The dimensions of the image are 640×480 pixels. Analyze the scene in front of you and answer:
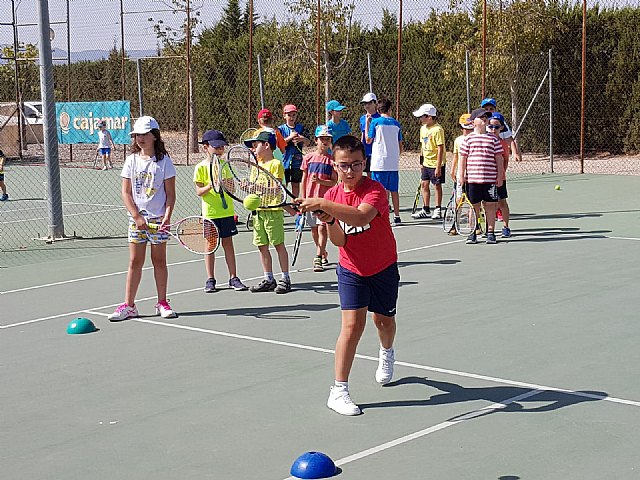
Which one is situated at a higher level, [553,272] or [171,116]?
[171,116]

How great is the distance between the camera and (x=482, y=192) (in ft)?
38.7

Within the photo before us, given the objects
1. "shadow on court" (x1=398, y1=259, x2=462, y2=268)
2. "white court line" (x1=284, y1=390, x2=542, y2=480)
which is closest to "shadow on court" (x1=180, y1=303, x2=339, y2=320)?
"shadow on court" (x1=398, y1=259, x2=462, y2=268)

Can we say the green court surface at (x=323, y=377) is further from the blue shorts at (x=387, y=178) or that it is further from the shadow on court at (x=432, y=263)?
the blue shorts at (x=387, y=178)

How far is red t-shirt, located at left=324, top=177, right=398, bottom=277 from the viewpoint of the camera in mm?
5790

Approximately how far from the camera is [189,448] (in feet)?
17.3

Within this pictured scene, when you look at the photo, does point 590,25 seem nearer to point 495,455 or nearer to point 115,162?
point 115,162

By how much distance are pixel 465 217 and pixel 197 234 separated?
485cm

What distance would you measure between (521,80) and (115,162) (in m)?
12.3

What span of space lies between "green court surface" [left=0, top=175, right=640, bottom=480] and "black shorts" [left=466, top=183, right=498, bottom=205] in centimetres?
86

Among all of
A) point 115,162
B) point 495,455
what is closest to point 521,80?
point 115,162

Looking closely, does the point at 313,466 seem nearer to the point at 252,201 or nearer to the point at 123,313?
the point at 252,201

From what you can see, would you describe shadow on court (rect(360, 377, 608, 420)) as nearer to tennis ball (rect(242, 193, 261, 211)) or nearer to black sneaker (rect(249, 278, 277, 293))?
tennis ball (rect(242, 193, 261, 211))

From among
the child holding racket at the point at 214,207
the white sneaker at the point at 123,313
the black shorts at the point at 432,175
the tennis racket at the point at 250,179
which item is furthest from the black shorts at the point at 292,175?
the tennis racket at the point at 250,179

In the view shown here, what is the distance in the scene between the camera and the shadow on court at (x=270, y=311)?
851 centimetres
